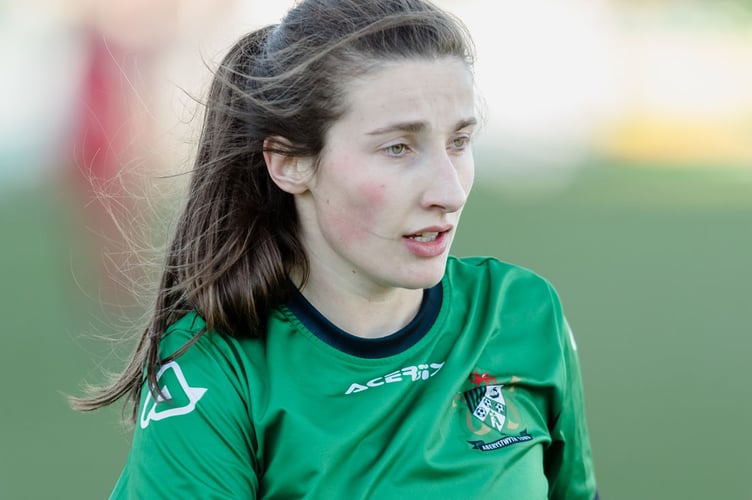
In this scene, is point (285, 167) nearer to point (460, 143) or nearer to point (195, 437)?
point (460, 143)

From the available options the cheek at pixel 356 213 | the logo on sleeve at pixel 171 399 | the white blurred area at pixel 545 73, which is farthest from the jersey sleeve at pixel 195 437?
the white blurred area at pixel 545 73

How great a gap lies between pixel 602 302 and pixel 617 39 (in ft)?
6.84

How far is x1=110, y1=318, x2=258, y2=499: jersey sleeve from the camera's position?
1.51 meters

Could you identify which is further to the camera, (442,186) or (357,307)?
(357,307)

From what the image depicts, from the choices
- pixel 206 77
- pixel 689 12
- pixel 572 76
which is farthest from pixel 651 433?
pixel 689 12

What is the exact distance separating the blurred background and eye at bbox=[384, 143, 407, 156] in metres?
1.64

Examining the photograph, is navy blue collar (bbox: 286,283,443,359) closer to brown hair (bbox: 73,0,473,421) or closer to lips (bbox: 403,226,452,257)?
brown hair (bbox: 73,0,473,421)

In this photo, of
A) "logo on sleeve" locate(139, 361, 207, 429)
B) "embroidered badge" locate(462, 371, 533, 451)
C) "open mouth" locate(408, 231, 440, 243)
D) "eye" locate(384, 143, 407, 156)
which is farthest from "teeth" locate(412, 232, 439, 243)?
"logo on sleeve" locate(139, 361, 207, 429)

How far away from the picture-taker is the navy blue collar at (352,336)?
1678 mm

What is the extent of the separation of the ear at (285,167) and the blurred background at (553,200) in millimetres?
1469

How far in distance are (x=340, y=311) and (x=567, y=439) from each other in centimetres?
46

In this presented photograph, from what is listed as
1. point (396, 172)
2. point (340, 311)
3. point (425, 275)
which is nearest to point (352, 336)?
point (340, 311)

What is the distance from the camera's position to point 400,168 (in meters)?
1.58

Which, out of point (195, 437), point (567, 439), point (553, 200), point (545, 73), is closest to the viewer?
point (195, 437)
